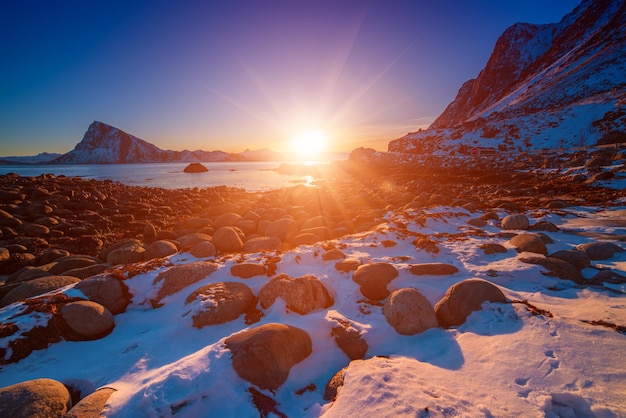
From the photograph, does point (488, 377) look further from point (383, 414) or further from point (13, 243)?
point (13, 243)

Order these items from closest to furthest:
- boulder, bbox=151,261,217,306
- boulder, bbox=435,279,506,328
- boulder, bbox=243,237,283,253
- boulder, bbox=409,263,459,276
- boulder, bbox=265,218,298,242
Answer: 1. boulder, bbox=435,279,506,328
2. boulder, bbox=151,261,217,306
3. boulder, bbox=409,263,459,276
4. boulder, bbox=243,237,283,253
5. boulder, bbox=265,218,298,242

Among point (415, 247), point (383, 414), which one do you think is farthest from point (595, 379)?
point (415, 247)

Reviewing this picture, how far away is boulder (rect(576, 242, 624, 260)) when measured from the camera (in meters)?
6.02

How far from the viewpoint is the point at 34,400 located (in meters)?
2.77

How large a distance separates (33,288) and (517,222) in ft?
44.3

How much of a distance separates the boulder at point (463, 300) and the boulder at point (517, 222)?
553cm

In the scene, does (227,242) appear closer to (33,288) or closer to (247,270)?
(247,270)

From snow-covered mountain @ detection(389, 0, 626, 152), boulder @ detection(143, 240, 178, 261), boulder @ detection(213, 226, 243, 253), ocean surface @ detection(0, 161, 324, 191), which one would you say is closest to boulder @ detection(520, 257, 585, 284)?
boulder @ detection(213, 226, 243, 253)

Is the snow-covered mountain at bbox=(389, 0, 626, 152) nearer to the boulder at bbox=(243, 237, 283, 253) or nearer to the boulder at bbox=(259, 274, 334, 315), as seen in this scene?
the boulder at bbox=(243, 237, 283, 253)

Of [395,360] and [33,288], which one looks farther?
[33,288]

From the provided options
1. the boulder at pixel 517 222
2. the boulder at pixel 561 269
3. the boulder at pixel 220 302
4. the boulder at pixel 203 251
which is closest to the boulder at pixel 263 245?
the boulder at pixel 203 251

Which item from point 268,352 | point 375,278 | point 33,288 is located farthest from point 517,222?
point 33,288

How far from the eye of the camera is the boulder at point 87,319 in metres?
4.34

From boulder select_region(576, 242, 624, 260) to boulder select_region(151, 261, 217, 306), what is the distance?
359 inches
